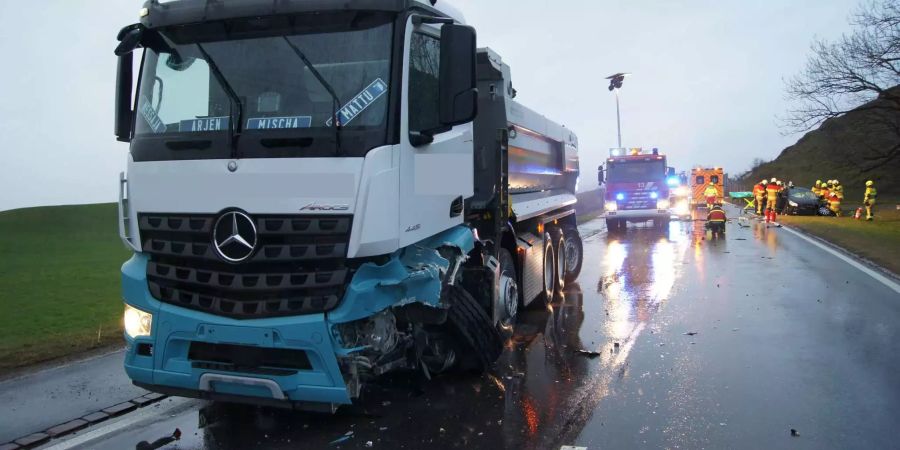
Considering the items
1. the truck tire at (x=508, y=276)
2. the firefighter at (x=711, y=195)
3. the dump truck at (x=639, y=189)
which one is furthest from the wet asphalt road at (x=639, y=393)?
the dump truck at (x=639, y=189)

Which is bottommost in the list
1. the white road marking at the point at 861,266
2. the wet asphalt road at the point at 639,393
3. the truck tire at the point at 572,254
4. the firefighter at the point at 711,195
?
the wet asphalt road at the point at 639,393

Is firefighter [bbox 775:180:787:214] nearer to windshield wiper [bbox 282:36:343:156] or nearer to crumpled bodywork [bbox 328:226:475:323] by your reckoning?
crumpled bodywork [bbox 328:226:475:323]

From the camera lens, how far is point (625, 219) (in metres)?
22.5

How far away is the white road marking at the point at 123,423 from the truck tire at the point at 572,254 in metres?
7.49

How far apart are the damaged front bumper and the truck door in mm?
323

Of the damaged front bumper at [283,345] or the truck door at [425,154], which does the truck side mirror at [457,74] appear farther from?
the damaged front bumper at [283,345]

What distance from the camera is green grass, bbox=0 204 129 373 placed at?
286 inches

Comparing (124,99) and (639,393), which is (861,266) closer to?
(639,393)

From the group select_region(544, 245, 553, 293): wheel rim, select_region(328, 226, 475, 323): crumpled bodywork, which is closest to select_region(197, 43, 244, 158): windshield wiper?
select_region(328, 226, 475, 323): crumpled bodywork

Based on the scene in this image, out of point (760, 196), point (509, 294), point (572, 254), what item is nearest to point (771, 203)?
point (760, 196)

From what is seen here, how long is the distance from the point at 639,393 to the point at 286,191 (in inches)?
133

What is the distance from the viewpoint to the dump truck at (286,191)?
13.4 ft

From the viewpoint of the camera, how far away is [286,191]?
4.09m

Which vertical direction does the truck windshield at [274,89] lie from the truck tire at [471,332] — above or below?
above
